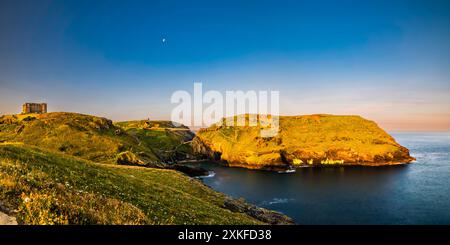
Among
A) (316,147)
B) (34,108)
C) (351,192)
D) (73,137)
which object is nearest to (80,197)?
(351,192)

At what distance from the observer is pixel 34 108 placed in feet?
481

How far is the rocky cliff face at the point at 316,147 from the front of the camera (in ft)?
520

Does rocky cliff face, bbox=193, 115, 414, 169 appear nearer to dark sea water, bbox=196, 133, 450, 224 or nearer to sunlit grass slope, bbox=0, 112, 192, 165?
dark sea water, bbox=196, 133, 450, 224

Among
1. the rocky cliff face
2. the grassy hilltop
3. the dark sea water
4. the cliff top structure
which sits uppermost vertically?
the cliff top structure

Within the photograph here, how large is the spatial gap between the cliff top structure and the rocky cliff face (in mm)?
120023

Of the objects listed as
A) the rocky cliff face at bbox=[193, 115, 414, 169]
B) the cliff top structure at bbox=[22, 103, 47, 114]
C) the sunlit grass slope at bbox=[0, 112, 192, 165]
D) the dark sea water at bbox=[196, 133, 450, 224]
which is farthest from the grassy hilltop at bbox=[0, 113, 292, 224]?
the cliff top structure at bbox=[22, 103, 47, 114]

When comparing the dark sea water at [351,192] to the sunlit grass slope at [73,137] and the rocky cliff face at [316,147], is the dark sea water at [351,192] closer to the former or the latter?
the rocky cliff face at [316,147]

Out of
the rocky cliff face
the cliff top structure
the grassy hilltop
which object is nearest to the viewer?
the grassy hilltop

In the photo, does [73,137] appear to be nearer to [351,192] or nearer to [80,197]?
[80,197]

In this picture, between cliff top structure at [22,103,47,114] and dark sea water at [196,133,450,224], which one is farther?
cliff top structure at [22,103,47,114]

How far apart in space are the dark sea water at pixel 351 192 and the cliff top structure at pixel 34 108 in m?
116

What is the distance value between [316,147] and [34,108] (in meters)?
188

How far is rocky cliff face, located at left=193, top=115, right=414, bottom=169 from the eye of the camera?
520ft
